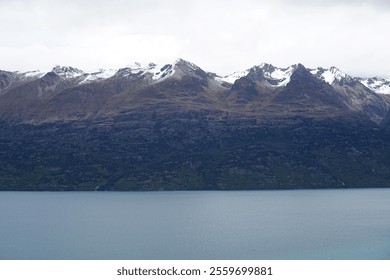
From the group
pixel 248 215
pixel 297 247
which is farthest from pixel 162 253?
pixel 248 215

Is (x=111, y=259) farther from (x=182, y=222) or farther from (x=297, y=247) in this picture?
(x=182, y=222)

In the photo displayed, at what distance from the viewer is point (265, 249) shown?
4651 inches

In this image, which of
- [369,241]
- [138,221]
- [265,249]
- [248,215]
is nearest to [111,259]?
[265,249]

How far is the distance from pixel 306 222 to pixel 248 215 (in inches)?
1097

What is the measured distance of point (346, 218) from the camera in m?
184

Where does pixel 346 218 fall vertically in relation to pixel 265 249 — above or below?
above

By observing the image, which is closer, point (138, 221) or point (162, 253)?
point (162, 253)

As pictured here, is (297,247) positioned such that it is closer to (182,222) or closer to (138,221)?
(182,222)

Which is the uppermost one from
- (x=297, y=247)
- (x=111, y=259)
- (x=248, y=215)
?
(x=248, y=215)

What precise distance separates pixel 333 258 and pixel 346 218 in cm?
8133
